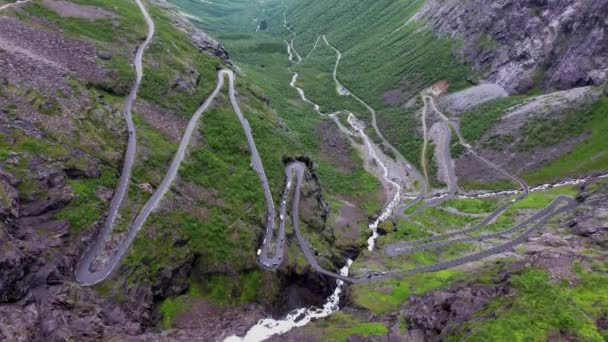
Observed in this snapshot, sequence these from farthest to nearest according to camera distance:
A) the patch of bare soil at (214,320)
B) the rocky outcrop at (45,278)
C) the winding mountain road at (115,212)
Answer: the winding mountain road at (115,212)
the patch of bare soil at (214,320)
the rocky outcrop at (45,278)

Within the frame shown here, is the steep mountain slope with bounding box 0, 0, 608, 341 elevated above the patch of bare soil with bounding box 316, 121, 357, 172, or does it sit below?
above

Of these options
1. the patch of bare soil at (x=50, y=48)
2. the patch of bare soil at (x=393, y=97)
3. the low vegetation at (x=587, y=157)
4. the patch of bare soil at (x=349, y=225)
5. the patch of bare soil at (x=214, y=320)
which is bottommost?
the patch of bare soil at (x=214, y=320)

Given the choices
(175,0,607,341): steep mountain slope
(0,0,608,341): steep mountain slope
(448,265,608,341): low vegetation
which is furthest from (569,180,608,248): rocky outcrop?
(448,265,608,341): low vegetation

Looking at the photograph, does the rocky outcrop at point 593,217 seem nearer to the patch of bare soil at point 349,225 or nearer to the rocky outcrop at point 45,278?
the patch of bare soil at point 349,225

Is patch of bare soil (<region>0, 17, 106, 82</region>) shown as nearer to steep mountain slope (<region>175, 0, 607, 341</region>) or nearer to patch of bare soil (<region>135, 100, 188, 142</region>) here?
patch of bare soil (<region>135, 100, 188, 142</region>)

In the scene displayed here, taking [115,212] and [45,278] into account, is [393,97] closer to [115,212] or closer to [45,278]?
[115,212]

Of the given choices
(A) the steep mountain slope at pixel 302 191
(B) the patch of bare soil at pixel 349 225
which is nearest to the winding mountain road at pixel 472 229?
(A) the steep mountain slope at pixel 302 191
